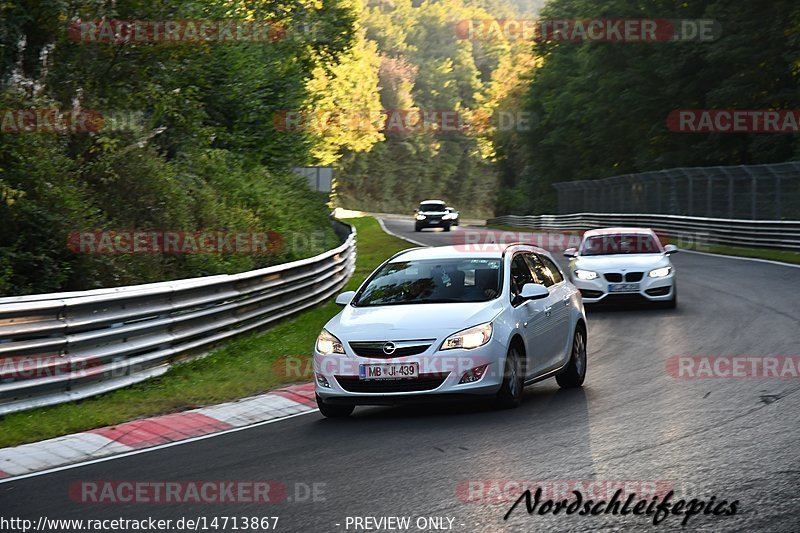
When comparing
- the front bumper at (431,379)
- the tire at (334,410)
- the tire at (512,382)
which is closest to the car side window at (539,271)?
the tire at (512,382)

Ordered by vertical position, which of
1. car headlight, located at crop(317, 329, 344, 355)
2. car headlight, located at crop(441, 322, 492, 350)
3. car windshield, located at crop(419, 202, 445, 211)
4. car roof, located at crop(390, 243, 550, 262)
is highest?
car roof, located at crop(390, 243, 550, 262)

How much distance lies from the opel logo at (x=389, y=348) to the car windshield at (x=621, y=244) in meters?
12.2

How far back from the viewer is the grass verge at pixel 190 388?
33.0 ft

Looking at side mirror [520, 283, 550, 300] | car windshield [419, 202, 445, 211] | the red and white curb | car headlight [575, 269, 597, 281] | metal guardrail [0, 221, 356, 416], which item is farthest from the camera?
car windshield [419, 202, 445, 211]

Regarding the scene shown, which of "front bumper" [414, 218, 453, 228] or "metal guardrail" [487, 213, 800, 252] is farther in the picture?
"front bumper" [414, 218, 453, 228]

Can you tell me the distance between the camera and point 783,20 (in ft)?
158

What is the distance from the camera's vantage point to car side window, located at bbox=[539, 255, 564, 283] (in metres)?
12.6

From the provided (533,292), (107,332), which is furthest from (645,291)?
(107,332)

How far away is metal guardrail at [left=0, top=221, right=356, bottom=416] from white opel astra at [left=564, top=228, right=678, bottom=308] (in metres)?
6.84

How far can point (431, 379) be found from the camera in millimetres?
9969

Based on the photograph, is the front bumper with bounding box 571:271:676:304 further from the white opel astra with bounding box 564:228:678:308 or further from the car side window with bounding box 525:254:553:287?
the car side window with bounding box 525:254:553:287

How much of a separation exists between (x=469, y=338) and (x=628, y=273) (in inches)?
429

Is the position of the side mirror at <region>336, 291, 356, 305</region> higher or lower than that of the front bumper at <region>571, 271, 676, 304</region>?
higher

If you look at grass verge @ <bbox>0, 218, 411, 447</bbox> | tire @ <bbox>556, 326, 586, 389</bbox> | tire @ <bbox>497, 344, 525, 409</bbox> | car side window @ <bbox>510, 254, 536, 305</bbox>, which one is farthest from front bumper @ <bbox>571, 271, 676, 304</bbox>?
tire @ <bbox>497, 344, 525, 409</bbox>
